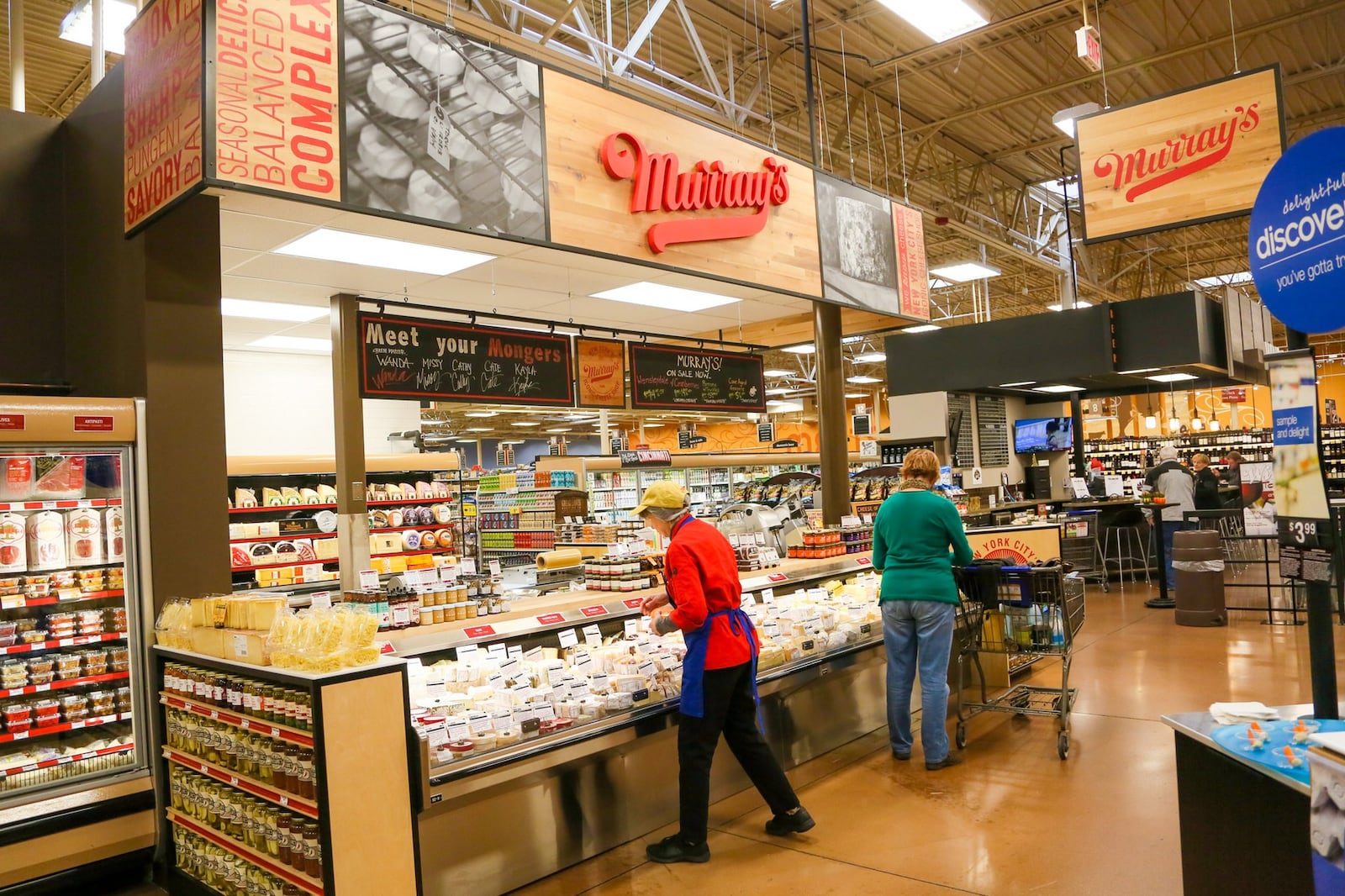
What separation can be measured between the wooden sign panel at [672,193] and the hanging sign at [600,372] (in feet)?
4.66

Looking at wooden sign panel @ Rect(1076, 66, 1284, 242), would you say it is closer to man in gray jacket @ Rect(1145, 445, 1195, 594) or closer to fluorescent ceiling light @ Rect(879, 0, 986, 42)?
fluorescent ceiling light @ Rect(879, 0, 986, 42)

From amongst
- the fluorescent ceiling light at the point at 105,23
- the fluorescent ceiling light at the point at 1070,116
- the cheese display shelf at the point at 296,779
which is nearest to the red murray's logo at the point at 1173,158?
the fluorescent ceiling light at the point at 1070,116

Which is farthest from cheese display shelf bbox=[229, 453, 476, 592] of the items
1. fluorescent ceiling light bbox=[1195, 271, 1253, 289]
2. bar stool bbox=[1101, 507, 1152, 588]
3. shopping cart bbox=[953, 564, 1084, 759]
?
fluorescent ceiling light bbox=[1195, 271, 1253, 289]

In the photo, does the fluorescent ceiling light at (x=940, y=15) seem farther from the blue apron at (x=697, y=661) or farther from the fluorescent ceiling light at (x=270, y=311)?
the fluorescent ceiling light at (x=270, y=311)

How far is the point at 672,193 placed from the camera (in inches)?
225

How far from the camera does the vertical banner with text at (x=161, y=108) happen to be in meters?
3.65

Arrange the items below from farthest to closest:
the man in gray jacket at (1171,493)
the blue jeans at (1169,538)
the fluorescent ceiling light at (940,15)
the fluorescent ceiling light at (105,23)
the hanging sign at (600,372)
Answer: the man in gray jacket at (1171,493) → the blue jeans at (1169,538) → the hanging sign at (600,372) → the fluorescent ceiling light at (105,23) → the fluorescent ceiling light at (940,15)

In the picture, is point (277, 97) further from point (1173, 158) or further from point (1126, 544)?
point (1126, 544)

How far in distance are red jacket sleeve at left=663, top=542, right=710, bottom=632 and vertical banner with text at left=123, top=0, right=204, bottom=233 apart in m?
2.58

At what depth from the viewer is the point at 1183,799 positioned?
2.63 metres

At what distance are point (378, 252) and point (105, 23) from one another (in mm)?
3623

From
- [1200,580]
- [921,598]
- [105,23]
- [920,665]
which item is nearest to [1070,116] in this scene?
[1200,580]

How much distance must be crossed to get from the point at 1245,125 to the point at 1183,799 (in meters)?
5.44

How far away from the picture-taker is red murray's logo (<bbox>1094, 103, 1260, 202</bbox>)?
6203mm
